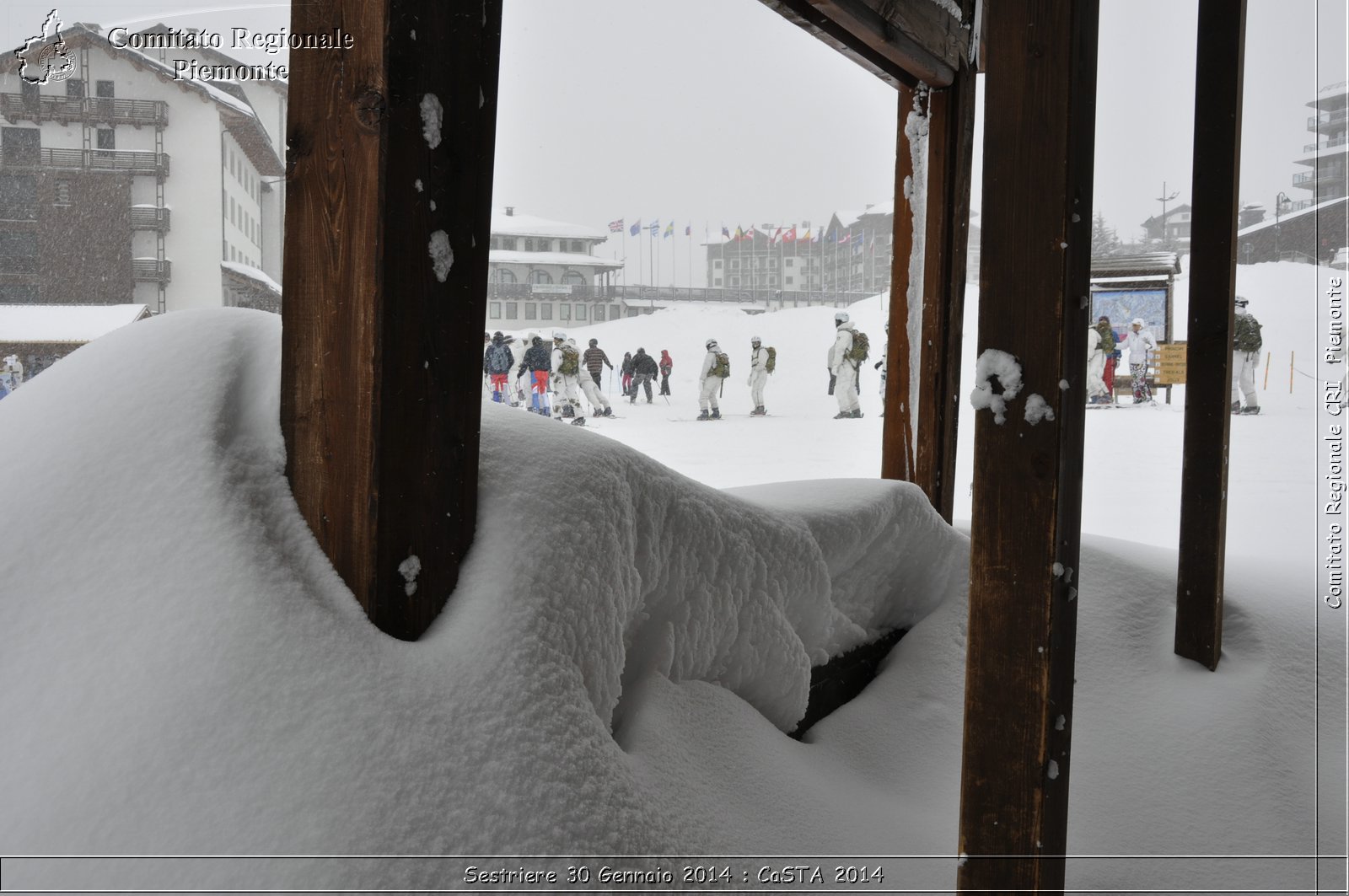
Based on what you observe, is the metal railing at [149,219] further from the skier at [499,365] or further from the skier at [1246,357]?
the skier at [1246,357]

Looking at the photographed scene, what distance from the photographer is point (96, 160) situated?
9.93 m

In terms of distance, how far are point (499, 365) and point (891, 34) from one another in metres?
12.7

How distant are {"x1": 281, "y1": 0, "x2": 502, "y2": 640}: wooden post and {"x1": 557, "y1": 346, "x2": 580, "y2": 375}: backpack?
1407 centimetres

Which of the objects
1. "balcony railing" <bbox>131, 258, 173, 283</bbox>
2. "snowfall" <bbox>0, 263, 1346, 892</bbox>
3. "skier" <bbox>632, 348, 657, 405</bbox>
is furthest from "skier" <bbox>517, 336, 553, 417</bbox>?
"snowfall" <bbox>0, 263, 1346, 892</bbox>

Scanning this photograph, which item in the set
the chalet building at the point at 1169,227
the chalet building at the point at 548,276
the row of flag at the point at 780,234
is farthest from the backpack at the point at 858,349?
the chalet building at the point at 1169,227

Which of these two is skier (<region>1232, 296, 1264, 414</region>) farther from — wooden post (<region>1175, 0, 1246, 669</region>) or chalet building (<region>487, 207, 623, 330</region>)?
chalet building (<region>487, 207, 623, 330</region>)

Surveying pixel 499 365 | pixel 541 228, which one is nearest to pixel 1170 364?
pixel 499 365

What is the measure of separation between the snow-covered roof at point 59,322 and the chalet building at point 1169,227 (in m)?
47.3

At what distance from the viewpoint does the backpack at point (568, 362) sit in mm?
15297

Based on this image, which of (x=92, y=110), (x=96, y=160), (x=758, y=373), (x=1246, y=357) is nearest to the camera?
(x=92, y=110)

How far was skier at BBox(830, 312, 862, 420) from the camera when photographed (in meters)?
16.0

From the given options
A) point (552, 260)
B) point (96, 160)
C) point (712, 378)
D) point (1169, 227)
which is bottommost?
point (712, 378)

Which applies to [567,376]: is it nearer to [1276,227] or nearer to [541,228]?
[1276,227]

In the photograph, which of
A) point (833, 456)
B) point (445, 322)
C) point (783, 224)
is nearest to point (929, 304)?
point (445, 322)
